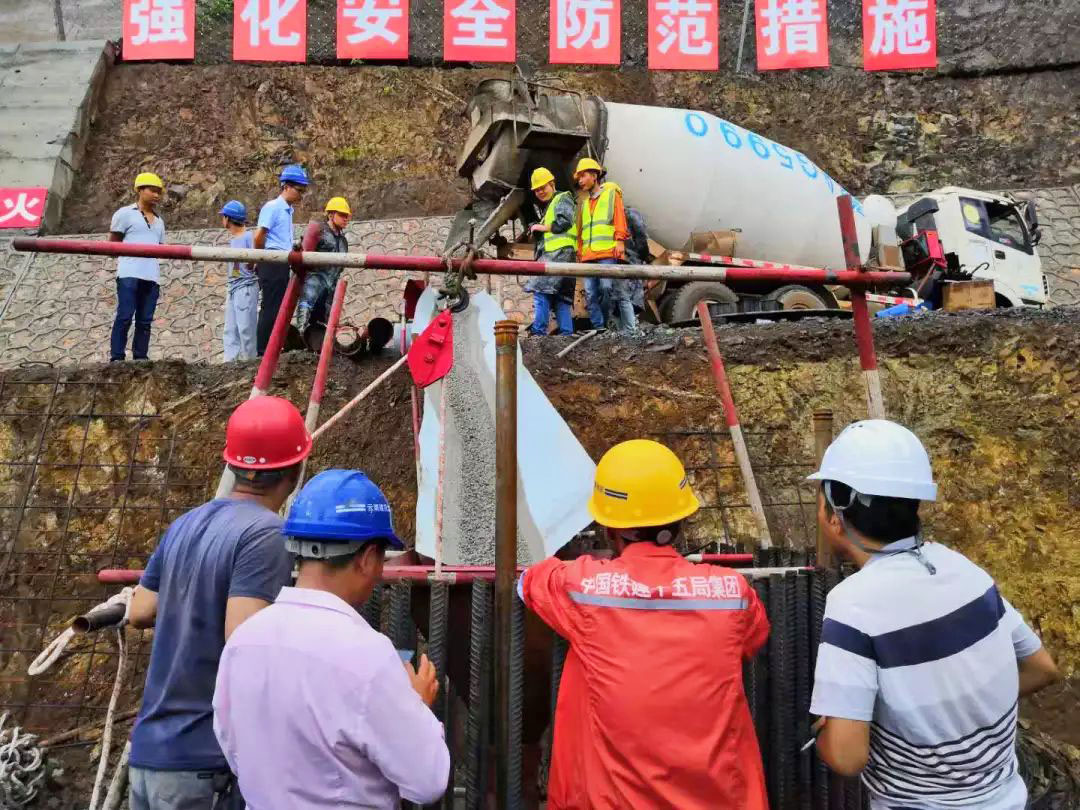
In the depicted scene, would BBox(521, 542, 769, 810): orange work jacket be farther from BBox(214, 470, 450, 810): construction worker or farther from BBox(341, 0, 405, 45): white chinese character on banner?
BBox(341, 0, 405, 45): white chinese character on banner

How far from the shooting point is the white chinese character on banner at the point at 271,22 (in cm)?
1080

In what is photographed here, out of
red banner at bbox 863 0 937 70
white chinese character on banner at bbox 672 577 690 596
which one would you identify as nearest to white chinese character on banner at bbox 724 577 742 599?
white chinese character on banner at bbox 672 577 690 596

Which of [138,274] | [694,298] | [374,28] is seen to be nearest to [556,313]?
[694,298]

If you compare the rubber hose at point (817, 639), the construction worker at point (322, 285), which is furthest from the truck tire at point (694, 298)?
the rubber hose at point (817, 639)

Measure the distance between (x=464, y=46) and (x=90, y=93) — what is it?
7.17m

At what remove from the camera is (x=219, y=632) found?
211 cm

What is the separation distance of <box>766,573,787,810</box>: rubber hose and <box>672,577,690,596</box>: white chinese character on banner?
718mm

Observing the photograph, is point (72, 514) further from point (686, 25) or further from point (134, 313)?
point (686, 25)

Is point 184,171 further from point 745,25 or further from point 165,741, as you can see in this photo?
point 165,741

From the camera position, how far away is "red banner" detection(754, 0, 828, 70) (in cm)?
1154

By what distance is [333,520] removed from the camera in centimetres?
171

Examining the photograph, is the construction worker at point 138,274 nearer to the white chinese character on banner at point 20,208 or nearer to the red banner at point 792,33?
the white chinese character on banner at point 20,208

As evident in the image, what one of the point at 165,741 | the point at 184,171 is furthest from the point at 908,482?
the point at 184,171

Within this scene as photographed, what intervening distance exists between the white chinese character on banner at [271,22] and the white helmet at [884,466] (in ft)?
36.3
